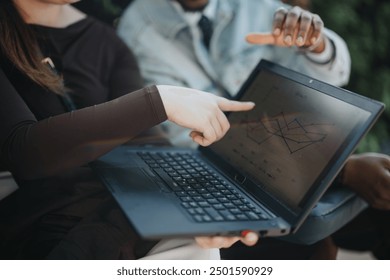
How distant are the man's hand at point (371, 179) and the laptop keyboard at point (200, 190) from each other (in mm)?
249

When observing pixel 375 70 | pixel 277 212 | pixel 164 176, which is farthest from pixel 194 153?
pixel 375 70

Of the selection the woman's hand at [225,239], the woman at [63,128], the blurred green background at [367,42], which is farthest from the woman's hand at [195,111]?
the blurred green background at [367,42]

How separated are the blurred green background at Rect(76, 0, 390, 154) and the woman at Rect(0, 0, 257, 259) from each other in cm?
61

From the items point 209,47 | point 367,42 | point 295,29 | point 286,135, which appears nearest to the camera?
point 286,135

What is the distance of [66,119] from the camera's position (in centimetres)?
58

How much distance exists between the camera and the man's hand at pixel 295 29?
751mm

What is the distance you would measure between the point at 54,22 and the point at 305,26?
457 millimetres

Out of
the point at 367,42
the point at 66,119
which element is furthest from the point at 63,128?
the point at 367,42

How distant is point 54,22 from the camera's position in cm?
77

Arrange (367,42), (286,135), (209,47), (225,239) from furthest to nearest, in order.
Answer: (367,42) → (209,47) → (286,135) → (225,239)

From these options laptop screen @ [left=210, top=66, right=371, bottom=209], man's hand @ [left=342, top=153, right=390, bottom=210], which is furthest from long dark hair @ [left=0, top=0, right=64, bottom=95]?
man's hand @ [left=342, top=153, right=390, bottom=210]

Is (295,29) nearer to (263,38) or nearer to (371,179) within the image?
(263,38)

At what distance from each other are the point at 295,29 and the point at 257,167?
0.90 ft
